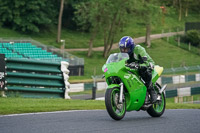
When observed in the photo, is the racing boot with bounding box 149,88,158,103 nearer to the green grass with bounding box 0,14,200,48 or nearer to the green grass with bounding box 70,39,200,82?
the green grass with bounding box 70,39,200,82

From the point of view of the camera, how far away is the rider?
10.2 metres

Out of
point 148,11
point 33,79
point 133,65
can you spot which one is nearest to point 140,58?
point 133,65

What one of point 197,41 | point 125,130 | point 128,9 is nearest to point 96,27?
point 128,9

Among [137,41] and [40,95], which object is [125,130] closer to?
[40,95]

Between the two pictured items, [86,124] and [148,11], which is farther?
[148,11]

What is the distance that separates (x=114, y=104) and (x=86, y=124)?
110 cm

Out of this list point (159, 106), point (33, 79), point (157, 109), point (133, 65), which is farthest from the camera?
point (33, 79)

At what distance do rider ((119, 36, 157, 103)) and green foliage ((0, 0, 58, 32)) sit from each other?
48.2 m

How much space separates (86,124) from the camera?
8781mm

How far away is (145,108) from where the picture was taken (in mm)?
10648

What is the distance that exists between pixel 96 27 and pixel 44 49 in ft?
38.0

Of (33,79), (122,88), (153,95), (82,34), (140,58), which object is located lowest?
(82,34)

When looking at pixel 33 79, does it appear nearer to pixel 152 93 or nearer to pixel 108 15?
pixel 152 93

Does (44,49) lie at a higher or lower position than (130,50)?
lower
